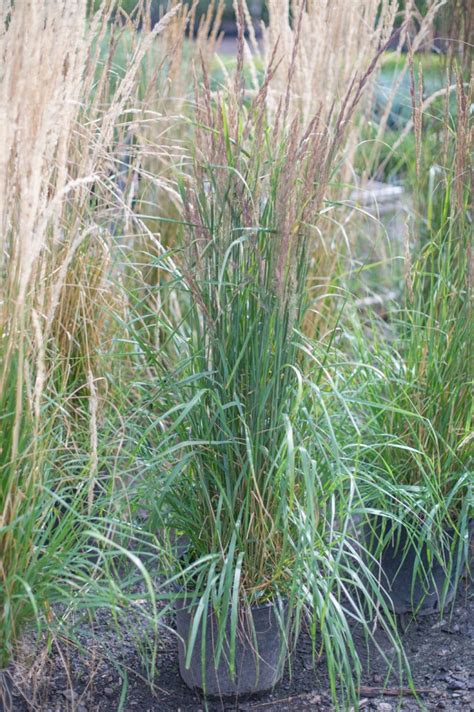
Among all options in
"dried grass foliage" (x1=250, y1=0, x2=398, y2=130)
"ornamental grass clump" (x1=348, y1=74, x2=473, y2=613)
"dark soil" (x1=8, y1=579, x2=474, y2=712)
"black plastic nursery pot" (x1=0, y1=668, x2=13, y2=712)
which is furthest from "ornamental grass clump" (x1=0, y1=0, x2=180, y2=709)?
"dried grass foliage" (x1=250, y1=0, x2=398, y2=130)

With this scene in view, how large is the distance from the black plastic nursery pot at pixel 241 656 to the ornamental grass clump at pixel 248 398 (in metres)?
0.01

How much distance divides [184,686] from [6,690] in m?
0.47

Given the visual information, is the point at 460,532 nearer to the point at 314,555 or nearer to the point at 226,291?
the point at 314,555

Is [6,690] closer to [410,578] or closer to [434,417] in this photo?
[410,578]

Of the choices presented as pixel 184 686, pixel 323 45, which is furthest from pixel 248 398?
pixel 323 45

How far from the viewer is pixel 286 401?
2.00 meters

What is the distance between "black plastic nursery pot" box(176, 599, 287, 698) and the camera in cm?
204

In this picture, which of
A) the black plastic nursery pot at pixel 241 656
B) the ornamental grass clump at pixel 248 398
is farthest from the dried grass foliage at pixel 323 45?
the black plastic nursery pot at pixel 241 656

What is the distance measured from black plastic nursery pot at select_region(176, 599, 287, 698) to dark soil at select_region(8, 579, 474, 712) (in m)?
0.04

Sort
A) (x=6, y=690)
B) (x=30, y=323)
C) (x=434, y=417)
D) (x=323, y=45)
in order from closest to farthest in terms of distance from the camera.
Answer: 1. (x=6, y=690)
2. (x=30, y=323)
3. (x=434, y=417)
4. (x=323, y=45)

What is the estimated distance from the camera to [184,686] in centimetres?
213

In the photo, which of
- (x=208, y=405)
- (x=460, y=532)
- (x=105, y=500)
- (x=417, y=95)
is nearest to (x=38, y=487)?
(x=105, y=500)

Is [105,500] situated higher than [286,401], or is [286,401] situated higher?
[286,401]

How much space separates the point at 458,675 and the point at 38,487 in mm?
1106
